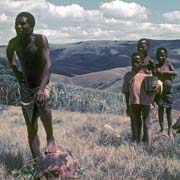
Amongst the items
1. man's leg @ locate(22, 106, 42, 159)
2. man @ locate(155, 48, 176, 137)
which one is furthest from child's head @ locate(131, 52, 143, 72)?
man's leg @ locate(22, 106, 42, 159)

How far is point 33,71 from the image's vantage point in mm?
5477

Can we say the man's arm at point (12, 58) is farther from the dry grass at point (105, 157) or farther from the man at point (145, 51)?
the man at point (145, 51)

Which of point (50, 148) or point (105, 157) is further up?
point (50, 148)

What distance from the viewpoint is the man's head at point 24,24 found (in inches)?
212

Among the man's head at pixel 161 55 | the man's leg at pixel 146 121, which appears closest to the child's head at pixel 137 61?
the man's leg at pixel 146 121

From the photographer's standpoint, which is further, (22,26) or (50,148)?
(50,148)

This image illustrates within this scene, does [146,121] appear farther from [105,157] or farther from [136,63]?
[105,157]

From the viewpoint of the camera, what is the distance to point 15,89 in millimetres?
21781

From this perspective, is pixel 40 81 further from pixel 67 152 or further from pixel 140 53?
pixel 140 53

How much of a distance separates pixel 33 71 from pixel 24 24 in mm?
498

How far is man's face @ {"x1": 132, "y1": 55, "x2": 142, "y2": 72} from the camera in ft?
25.6

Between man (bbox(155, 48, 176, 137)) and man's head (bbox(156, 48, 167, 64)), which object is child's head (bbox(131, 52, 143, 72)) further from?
man's head (bbox(156, 48, 167, 64))

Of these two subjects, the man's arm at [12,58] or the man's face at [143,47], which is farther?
the man's face at [143,47]

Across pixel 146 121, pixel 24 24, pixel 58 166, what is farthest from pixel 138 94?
pixel 24 24
